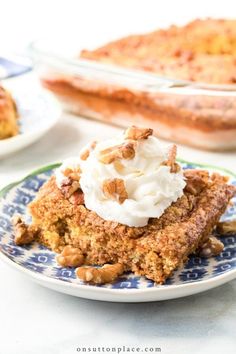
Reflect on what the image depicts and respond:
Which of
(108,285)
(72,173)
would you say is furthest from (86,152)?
(108,285)

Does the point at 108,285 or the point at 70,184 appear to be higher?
the point at 70,184

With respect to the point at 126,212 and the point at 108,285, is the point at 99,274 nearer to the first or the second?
the point at 108,285

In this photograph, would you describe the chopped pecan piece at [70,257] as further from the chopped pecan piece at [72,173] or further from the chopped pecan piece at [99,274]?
the chopped pecan piece at [72,173]

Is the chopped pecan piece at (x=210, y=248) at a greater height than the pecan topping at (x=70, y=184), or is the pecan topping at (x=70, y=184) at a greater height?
the pecan topping at (x=70, y=184)

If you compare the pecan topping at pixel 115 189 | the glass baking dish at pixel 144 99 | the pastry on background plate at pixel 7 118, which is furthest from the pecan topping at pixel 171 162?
the pastry on background plate at pixel 7 118

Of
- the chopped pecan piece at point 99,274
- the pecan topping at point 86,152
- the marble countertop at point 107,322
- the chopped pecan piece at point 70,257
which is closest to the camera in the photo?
the marble countertop at point 107,322

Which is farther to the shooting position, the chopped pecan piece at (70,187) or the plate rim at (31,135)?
the plate rim at (31,135)

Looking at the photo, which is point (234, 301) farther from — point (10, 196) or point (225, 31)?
point (225, 31)
